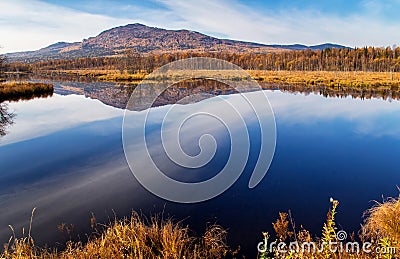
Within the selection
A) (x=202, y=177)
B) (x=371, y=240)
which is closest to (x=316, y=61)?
(x=202, y=177)

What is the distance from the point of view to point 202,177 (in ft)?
27.1

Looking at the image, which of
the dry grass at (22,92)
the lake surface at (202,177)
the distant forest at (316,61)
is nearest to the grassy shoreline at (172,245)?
the lake surface at (202,177)

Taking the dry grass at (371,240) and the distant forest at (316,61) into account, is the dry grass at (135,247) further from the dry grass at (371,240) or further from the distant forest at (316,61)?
the distant forest at (316,61)

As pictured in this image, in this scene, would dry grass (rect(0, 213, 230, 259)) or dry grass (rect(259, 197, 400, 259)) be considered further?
Answer: dry grass (rect(0, 213, 230, 259))

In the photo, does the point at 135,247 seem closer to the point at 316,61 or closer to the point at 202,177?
the point at 202,177

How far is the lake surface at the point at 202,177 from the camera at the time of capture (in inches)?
236

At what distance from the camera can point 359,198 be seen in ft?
22.9

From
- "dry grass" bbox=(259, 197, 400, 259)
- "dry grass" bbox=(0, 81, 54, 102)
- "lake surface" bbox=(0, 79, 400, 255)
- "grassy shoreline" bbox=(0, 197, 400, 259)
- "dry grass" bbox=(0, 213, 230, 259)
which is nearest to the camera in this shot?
"dry grass" bbox=(259, 197, 400, 259)

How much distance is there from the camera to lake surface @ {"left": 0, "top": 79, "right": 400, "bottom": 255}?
6.00 m

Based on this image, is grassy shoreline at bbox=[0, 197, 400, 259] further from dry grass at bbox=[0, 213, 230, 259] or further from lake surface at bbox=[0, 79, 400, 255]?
lake surface at bbox=[0, 79, 400, 255]

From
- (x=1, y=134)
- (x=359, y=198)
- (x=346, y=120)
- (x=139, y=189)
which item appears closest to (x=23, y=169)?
(x=139, y=189)

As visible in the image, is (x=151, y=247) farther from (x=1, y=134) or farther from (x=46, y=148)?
(x=1, y=134)

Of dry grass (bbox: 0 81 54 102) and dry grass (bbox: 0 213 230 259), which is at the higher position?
dry grass (bbox: 0 81 54 102)

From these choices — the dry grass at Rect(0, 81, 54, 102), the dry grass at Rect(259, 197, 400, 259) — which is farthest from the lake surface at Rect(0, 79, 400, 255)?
the dry grass at Rect(0, 81, 54, 102)
